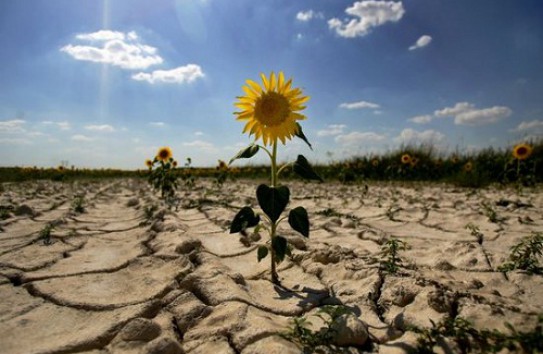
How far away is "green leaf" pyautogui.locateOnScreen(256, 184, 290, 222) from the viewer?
1.44 m

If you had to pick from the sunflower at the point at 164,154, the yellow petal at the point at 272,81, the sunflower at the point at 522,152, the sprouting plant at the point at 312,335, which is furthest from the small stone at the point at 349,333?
the sunflower at the point at 522,152

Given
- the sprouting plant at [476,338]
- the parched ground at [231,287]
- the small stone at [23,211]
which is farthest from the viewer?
the small stone at [23,211]

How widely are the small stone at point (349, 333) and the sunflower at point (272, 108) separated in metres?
0.83

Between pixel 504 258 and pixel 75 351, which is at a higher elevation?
pixel 504 258

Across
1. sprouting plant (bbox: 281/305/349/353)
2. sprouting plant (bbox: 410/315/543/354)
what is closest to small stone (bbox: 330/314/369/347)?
sprouting plant (bbox: 281/305/349/353)

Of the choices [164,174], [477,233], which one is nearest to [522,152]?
[477,233]

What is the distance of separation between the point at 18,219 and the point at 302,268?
2.87 metres

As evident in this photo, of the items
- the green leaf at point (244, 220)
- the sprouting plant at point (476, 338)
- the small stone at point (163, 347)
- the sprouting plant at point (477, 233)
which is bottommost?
the small stone at point (163, 347)

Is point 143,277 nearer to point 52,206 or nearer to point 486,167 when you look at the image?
point 52,206

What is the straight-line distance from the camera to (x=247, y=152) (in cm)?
157

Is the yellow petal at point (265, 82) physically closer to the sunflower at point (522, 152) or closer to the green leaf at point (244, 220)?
the green leaf at point (244, 220)

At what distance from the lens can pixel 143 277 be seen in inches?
71.9

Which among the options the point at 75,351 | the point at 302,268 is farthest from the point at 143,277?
the point at 302,268

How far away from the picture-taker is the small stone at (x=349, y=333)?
3.78ft
